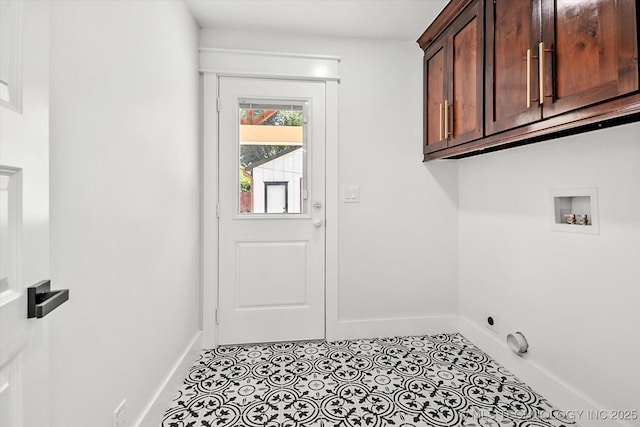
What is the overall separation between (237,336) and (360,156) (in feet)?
5.45

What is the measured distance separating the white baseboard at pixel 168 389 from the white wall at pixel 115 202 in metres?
0.04

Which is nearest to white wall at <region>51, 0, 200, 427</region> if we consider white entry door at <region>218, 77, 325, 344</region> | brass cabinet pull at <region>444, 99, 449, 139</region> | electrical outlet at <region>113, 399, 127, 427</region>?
electrical outlet at <region>113, 399, 127, 427</region>

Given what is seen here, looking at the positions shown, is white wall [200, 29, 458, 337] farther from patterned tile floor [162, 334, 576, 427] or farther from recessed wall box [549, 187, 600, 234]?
recessed wall box [549, 187, 600, 234]

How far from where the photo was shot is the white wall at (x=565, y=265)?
130 cm

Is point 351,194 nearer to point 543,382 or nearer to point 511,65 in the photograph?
point 511,65

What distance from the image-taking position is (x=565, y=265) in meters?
1.59

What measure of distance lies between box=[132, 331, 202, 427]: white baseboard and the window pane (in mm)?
1026

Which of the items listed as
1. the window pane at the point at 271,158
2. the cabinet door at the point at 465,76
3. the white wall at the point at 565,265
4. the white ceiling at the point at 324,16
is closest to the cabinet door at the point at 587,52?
the white wall at the point at 565,265

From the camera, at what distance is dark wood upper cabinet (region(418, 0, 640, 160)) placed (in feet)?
3.37

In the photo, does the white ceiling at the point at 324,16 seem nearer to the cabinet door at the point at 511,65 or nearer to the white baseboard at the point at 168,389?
the cabinet door at the point at 511,65

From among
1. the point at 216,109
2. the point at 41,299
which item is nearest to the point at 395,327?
the point at 216,109

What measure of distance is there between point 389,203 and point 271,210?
92 centimetres

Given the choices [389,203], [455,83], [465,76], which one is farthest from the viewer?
[389,203]

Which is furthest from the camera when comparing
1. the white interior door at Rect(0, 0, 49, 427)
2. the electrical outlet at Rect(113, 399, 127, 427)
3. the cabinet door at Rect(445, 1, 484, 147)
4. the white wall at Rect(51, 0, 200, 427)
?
the cabinet door at Rect(445, 1, 484, 147)
